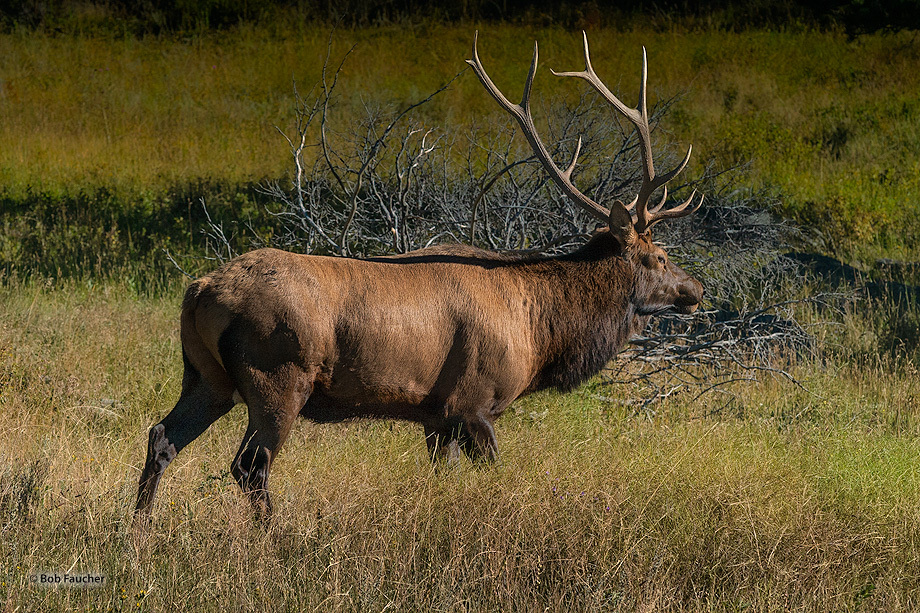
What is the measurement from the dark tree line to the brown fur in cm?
1708

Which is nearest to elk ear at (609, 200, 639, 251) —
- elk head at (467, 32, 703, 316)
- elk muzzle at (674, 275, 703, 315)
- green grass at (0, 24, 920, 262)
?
elk head at (467, 32, 703, 316)

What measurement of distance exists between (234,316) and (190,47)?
17.8 m

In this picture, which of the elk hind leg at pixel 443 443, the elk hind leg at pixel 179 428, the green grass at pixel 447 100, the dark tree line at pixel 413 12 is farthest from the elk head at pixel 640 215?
the dark tree line at pixel 413 12

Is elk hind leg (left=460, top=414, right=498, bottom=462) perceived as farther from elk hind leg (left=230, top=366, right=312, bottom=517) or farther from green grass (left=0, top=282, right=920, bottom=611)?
elk hind leg (left=230, top=366, right=312, bottom=517)

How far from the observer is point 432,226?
8.36 meters

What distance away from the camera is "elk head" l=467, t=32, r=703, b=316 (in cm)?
584

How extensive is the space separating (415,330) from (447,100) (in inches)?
527

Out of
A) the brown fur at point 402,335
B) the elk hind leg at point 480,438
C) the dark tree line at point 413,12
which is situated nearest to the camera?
the brown fur at point 402,335

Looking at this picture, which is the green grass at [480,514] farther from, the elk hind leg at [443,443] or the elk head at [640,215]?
the elk head at [640,215]

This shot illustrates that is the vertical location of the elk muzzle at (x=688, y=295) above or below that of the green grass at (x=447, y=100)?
above

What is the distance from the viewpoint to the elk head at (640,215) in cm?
584

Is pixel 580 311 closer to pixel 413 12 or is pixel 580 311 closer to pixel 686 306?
pixel 686 306

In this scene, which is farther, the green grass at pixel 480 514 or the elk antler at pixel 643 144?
the elk antler at pixel 643 144

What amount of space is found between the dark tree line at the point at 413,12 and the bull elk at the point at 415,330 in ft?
55.9
